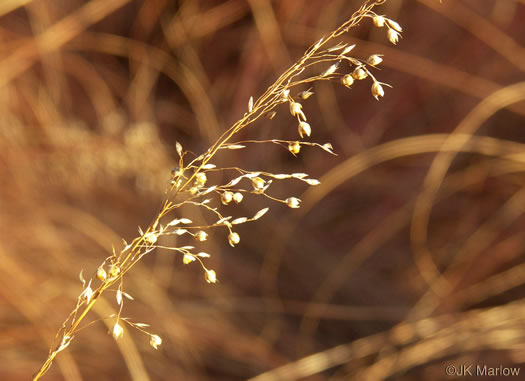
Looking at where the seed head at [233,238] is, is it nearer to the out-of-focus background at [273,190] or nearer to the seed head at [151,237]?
the seed head at [151,237]

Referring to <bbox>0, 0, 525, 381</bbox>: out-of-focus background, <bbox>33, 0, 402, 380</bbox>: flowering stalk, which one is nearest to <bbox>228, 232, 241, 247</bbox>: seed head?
<bbox>33, 0, 402, 380</bbox>: flowering stalk

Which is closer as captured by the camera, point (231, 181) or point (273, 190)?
point (231, 181)

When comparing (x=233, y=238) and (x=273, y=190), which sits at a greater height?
(x=273, y=190)

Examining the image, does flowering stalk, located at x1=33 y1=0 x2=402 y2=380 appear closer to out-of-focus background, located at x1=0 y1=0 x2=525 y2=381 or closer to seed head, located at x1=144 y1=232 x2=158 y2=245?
seed head, located at x1=144 y1=232 x2=158 y2=245

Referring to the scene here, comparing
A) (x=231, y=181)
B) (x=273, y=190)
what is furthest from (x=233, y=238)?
(x=273, y=190)

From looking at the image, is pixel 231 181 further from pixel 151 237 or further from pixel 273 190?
pixel 273 190

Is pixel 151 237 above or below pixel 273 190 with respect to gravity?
below

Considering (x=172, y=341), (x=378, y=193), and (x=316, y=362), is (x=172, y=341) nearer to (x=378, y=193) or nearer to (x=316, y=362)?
(x=316, y=362)

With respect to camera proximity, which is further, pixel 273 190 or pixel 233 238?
pixel 273 190
